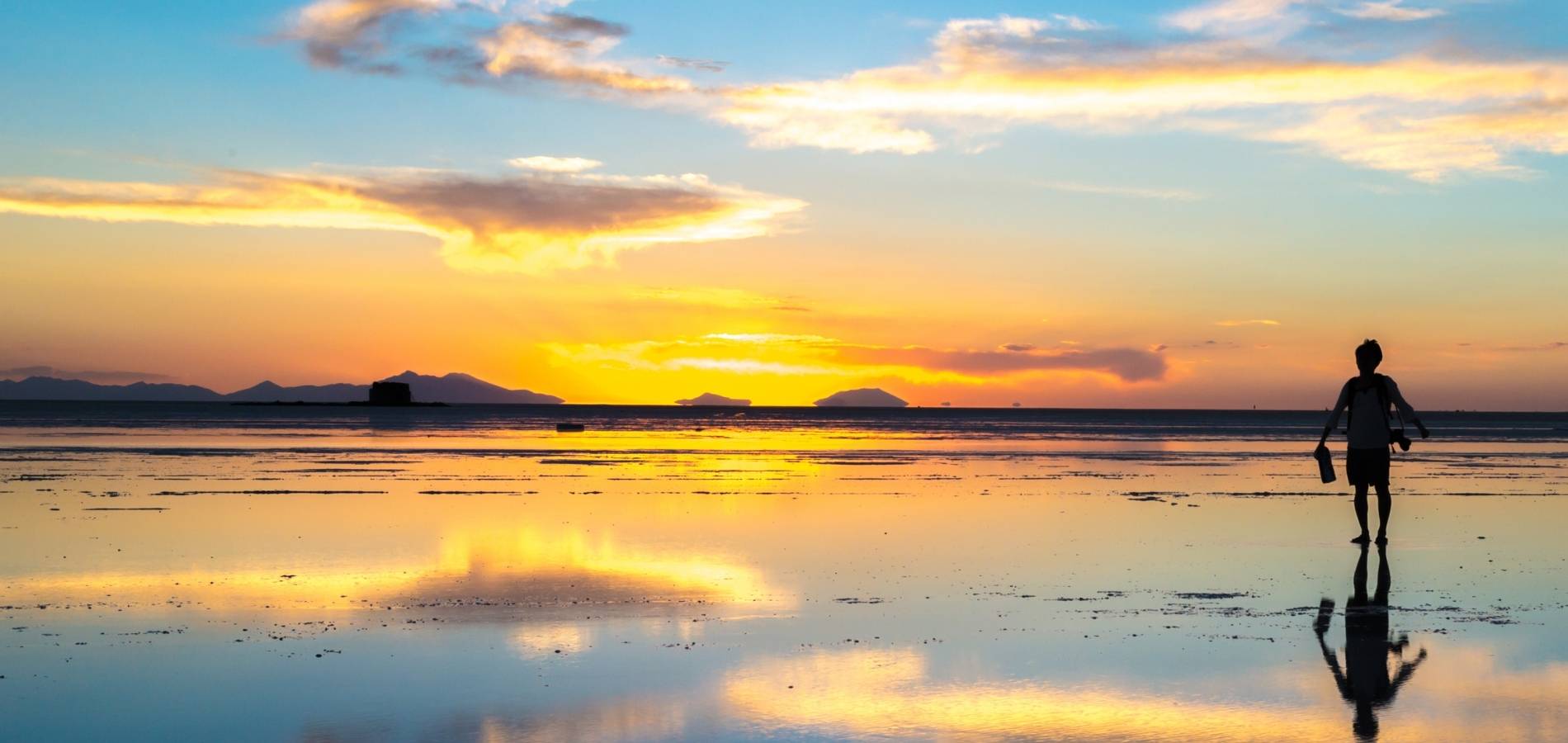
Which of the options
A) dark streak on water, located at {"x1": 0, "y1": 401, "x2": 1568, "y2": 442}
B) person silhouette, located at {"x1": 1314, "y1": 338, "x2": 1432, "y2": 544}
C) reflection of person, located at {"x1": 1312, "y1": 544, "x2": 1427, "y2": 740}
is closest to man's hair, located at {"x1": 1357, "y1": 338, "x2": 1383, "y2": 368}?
person silhouette, located at {"x1": 1314, "y1": 338, "x2": 1432, "y2": 544}

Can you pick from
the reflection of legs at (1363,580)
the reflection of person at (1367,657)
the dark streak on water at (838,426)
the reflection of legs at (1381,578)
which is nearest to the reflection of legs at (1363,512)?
the reflection of legs at (1381,578)

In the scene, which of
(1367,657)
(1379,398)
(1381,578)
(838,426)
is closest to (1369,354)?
(1379,398)

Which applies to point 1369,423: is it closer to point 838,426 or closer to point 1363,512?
point 1363,512

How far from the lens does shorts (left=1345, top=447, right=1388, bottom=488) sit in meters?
15.2

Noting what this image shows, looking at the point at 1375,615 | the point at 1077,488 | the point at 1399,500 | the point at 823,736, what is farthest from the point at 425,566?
the point at 1399,500

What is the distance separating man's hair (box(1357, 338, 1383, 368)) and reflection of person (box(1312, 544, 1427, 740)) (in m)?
4.61

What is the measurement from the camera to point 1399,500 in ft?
70.1

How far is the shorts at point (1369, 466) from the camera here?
15.2 meters

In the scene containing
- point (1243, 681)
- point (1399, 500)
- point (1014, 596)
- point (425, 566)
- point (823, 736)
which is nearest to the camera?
point (823, 736)

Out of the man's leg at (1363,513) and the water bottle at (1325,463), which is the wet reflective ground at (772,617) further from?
the water bottle at (1325,463)

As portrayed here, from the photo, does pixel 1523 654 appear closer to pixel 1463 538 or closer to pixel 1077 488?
pixel 1463 538

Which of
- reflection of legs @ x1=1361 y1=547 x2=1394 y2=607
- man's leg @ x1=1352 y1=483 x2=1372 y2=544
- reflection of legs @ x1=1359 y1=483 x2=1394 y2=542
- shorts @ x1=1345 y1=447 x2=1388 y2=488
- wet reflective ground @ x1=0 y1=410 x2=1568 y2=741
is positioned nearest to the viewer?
wet reflective ground @ x1=0 y1=410 x2=1568 y2=741

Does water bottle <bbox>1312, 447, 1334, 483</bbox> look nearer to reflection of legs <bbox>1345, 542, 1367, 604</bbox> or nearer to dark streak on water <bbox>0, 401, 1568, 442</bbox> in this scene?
reflection of legs <bbox>1345, 542, 1367, 604</bbox>

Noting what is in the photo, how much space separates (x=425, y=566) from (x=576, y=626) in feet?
12.9
